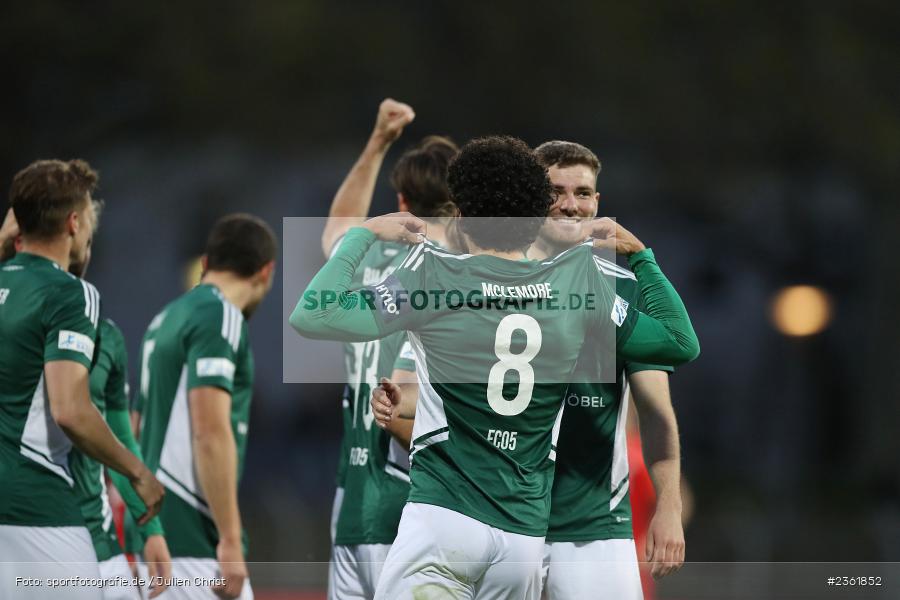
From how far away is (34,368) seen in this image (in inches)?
186

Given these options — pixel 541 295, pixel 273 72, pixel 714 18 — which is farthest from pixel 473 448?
pixel 714 18

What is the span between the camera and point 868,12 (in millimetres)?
15898

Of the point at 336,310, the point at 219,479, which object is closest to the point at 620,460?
the point at 336,310

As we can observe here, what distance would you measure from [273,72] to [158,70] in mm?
1958

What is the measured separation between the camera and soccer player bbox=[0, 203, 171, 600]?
16.3 feet

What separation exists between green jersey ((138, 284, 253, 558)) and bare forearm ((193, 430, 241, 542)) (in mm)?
178

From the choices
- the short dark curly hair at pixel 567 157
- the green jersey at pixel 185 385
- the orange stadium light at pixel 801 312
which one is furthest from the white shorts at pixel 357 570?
the orange stadium light at pixel 801 312

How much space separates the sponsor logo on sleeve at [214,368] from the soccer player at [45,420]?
694 millimetres

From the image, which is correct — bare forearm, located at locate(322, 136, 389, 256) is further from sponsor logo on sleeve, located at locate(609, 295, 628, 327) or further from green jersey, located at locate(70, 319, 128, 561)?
sponsor logo on sleeve, located at locate(609, 295, 628, 327)

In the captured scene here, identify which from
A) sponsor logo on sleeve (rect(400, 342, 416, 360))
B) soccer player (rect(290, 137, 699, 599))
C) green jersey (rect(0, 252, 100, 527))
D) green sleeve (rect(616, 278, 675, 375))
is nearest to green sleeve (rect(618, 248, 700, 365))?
soccer player (rect(290, 137, 699, 599))

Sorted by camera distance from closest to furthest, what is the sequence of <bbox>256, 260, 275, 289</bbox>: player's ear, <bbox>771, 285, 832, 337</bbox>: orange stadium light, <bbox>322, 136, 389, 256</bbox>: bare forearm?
<bbox>322, 136, 389, 256</bbox>: bare forearm
<bbox>256, 260, 275, 289</bbox>: player's ear
<bbox>771, 285, 832, 337</bbox>: orange stadium light

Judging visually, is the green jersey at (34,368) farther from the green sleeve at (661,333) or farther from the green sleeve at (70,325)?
the green sleeve at (661,333)

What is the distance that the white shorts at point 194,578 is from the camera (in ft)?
17.8

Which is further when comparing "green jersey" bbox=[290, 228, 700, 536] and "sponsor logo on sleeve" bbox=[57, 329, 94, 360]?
"sponsor logo on sleeve" bbox=[57, 329, 94, 360]
